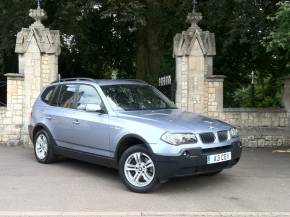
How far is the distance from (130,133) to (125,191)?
0.92 m

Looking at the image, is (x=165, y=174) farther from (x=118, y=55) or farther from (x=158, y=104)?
(x=118, y=55)

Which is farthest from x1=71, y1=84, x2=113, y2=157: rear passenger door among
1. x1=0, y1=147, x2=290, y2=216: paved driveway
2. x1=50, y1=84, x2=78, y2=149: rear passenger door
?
x1=0, y1=147, x2=290, y2=216: paved driveway

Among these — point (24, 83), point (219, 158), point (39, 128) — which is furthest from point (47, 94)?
point (219, 158)

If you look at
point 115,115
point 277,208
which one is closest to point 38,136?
point 115,115

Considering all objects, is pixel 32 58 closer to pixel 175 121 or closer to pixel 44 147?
pixel 44 147

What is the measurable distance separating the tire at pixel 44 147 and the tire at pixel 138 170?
240cm

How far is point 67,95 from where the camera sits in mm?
9898

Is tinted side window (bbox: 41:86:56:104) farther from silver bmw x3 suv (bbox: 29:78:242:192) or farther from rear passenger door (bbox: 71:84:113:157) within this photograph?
rear passenger door (bbox: 71:84:113:157)

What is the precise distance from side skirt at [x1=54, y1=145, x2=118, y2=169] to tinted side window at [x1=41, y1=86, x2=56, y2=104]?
3.84ft

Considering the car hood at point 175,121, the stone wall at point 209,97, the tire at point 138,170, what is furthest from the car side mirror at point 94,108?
the stone wall at point 209,97

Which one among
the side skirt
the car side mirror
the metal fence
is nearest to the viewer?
the side skirt

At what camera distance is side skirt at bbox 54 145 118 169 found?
8414 millimetres

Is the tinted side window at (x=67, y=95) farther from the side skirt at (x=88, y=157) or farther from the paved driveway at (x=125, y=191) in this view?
the paved driveway at (x=125, y=191)

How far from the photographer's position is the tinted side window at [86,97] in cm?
900
